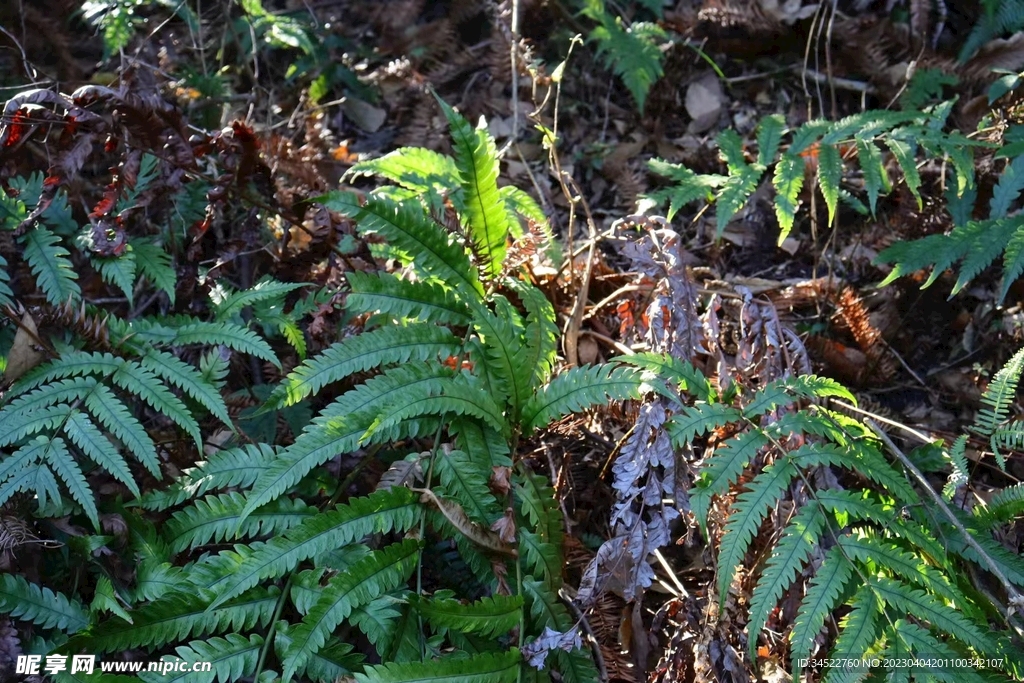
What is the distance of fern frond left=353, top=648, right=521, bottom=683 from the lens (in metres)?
2.06

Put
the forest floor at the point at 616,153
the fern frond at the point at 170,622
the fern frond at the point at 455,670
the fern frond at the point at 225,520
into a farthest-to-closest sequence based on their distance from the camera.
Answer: the forest floor at the point at 616,153 → the fern frond at the point at 225,520 → the fern frond at the point at 170,622 → the fern frond at the point at 455,670

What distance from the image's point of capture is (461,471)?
251 centimetres

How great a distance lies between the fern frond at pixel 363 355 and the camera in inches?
100

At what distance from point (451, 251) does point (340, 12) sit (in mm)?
3125

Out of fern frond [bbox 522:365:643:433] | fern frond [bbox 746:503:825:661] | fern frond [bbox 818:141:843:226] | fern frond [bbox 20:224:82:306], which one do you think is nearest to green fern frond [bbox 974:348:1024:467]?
fern frond [bbox 746:503:825:661]

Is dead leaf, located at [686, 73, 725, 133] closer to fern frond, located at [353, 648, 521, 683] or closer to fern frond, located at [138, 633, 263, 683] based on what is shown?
fern frond, located at [353, 648, 521, 683]

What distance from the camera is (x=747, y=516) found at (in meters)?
2.32

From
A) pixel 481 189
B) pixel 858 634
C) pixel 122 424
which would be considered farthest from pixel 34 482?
pixel 858 634

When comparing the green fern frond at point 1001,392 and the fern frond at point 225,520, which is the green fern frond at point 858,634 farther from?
the fern frond at point 225,520

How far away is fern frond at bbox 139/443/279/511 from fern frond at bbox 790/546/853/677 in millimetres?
1773

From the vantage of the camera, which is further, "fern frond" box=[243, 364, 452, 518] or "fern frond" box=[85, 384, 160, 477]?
"fern frond" box=[85, 384, 160, 477]

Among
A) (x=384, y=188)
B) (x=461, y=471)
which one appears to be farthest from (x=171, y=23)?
(x=461, y=471)

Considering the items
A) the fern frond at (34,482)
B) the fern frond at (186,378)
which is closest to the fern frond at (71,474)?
the fern frond at (34,482)

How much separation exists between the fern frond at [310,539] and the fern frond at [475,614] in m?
0.28
